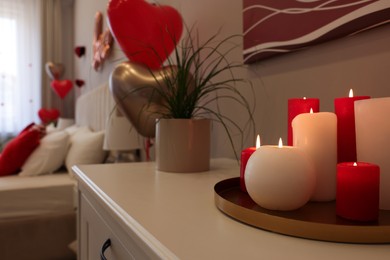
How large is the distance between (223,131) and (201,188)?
62 cm

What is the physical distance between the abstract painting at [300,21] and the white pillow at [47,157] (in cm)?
162

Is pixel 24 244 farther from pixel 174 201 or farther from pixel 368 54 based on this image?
pixel 368 54

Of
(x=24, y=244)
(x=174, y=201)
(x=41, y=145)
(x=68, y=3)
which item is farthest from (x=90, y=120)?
(x=174, y=201)

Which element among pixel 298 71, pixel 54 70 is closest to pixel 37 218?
pixel 298 71

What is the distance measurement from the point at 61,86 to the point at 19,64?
0.67 metres

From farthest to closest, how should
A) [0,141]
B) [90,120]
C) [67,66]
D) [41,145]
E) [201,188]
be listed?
[67,66], [0,141], [90,120], [41,145], [201,188]

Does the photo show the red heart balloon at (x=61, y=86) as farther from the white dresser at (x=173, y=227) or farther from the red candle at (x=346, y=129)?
the red candle at (x=346, y=129)

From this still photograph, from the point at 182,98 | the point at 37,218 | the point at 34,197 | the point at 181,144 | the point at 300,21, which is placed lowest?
the point at 37,218

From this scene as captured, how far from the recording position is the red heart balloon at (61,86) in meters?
4.42

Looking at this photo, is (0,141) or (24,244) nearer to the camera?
(24,244)

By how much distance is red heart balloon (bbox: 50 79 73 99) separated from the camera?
4422mm

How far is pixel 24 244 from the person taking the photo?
75.2 inches

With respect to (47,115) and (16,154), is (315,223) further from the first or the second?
(47,115)

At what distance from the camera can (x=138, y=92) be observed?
4.28 feet
